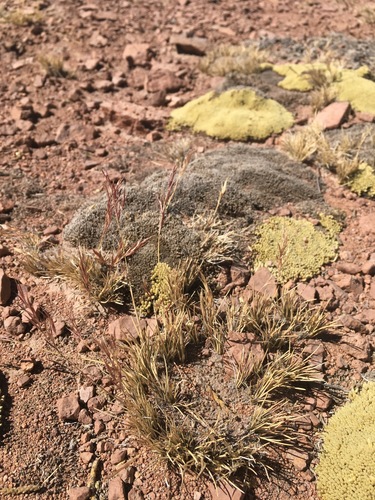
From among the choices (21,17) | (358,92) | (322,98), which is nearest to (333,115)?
(322,98)

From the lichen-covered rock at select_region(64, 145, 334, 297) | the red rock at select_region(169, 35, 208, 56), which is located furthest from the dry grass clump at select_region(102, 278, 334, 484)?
the red rock at select_region(169, 35, 208, 56)

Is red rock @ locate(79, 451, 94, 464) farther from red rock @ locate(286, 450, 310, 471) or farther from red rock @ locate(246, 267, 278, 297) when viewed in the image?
red rock @ locate(246, 267, 278, 297)

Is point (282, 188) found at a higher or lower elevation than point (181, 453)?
higher

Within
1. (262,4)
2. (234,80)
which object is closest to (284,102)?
(234,80)

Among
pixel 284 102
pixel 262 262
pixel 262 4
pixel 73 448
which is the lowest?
pixel 73 448

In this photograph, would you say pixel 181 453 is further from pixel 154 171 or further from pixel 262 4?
pixel 262 4

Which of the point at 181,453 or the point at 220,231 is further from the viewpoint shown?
the point at 220,231

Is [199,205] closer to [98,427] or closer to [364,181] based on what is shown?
[364,181]
